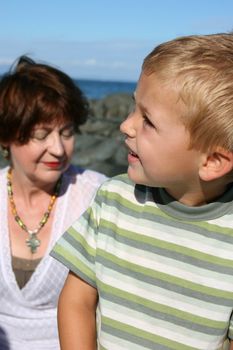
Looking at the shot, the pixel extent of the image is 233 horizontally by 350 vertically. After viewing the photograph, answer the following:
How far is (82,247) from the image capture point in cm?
209

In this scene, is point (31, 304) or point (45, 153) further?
point (45, 153)

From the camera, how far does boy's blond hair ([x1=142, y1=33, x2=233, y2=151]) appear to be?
1781mm

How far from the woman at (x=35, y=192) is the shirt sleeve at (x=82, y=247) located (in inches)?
51.3

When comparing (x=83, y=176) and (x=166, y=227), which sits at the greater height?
(x=166, y=227)

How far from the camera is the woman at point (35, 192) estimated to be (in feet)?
11.1

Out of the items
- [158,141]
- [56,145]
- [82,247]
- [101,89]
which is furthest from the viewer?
[101,89]

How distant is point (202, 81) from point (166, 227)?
488mm

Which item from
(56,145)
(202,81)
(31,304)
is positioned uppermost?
(202,81)

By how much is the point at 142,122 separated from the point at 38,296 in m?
1.74

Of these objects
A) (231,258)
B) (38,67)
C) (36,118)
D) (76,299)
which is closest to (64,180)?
(36,118)

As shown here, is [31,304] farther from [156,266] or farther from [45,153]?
[156,266]

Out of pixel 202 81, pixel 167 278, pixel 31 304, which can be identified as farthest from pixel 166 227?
pixel 31 304

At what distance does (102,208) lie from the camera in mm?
2082

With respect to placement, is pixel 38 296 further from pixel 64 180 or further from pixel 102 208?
pixel 102 208
